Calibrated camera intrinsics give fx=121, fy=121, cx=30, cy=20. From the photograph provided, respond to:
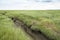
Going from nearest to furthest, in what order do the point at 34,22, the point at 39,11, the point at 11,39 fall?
1. the point at 11,39
2. the point at 34,22
3. the point at 39,11

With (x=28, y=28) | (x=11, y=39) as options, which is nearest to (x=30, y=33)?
(x=28, y=28)

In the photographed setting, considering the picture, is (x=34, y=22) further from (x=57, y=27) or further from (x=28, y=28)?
(x=57, y=27)

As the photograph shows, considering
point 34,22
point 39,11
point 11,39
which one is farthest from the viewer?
point 39,11

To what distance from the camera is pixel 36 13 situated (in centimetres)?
102

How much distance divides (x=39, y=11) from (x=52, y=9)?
0.40ft

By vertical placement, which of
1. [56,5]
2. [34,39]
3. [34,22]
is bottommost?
[34,39]

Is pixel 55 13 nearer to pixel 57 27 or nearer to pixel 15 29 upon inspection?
pixel 57 27

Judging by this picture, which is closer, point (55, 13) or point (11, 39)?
point (11, 39)

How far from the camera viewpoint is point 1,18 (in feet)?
3.16

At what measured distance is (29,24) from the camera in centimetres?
94

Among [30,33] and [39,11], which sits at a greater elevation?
[39,11]

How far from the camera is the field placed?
88 cm

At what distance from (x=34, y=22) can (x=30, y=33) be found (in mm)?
97

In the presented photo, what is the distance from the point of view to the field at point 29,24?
88 cm
